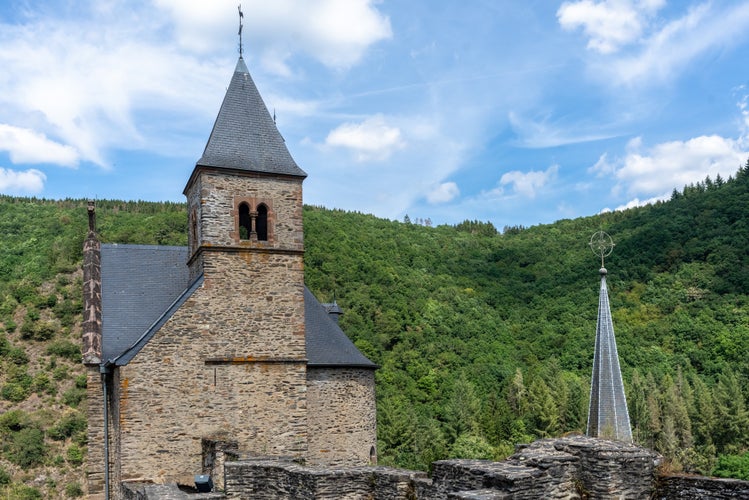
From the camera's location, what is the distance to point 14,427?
35.6m

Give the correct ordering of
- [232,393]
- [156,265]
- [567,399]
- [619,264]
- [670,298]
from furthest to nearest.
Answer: [619,264] → [670,298] → [567,399] → [156,265] → [232,393]

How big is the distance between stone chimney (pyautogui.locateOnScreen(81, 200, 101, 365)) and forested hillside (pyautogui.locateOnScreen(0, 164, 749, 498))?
18507mm

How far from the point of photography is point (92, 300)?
16.5 m

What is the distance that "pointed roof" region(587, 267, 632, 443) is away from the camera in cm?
1431

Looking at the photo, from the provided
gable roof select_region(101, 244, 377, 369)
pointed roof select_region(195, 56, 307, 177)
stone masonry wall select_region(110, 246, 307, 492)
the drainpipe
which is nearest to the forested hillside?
gable roof select_region(101, 244, 377, 369)

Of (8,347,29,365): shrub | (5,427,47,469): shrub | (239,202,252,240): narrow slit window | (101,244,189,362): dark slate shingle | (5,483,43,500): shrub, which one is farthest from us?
(8,347,29,365): shrub

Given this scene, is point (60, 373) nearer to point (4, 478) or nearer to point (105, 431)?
point (4, 478)

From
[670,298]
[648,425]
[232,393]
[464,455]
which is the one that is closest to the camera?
[232,393]

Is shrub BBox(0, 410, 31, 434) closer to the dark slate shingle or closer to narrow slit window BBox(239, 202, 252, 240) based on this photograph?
the dark slate shingle

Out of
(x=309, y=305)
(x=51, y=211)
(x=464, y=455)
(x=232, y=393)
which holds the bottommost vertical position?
(x=464, y=455)

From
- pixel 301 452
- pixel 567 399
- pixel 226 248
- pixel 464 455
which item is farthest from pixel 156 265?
pixel 567 399

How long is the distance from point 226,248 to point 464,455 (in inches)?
908

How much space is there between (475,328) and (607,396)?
41421 mm

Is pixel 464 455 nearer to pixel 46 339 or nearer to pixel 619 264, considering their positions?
pixel 46 339
